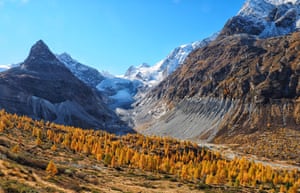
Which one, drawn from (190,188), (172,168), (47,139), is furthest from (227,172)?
(47,139)

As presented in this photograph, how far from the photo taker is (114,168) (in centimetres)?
11150

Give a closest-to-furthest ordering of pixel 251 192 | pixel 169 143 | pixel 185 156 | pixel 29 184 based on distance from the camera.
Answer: pixel 29 184
pixel 251 192
pixel 185 156
pixel 169 143

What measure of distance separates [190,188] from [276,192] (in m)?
31.2

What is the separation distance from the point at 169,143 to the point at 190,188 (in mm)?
109050

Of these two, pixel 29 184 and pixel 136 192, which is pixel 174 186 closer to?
pixel 136 192

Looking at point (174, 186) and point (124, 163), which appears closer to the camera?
point (174, 186)

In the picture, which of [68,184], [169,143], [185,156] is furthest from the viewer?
[169,143]

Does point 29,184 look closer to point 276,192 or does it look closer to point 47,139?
point 276,192

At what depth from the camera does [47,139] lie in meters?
146

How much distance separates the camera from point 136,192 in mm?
66500

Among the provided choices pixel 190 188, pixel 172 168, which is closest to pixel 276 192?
pixel 190 188

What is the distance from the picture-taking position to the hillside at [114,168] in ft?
180

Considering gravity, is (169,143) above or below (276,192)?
above

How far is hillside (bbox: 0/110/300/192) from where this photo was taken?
54812 millimetres
